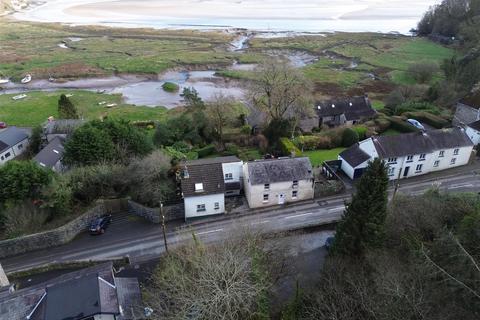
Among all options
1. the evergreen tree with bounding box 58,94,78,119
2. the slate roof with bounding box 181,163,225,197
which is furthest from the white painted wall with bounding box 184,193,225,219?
the evergreen tree with bounding box 58,94,78,119

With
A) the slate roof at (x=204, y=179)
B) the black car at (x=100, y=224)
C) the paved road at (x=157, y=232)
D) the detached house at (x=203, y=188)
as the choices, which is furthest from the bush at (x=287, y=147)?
the black car at (x=100, y=224)

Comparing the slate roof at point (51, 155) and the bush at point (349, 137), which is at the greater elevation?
the bush at point (349, 137)

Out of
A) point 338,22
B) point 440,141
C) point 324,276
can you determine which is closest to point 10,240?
point 324,276

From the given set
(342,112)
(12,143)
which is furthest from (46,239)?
(342,112)

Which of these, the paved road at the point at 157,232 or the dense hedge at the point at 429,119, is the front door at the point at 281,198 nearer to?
the paved road at the point at 157,232

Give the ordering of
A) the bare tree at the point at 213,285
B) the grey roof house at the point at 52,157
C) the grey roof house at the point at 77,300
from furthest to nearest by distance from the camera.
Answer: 1. the grey roof house at the point at 52,157
2. the grey roof house at the point at 77,300
3. the bare tree at the point at 213,285

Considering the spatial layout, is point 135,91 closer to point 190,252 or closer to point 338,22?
point 190,252

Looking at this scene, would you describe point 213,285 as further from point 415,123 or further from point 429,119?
point 429,119

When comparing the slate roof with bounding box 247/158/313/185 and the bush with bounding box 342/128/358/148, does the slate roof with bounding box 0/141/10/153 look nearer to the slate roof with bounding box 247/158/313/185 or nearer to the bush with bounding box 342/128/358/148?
the slate roof with bounding box 247/158/313/185
